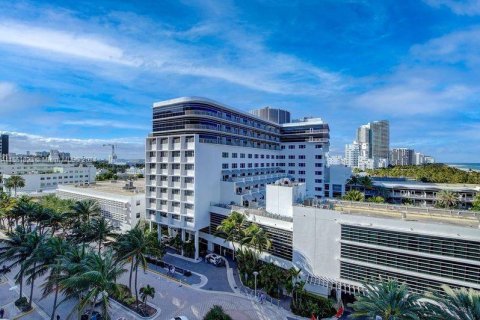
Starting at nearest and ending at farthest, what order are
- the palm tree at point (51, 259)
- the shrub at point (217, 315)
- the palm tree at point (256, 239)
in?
the palm tree at point (51, 259)
the shrub at point (217, 315)
the palm tree at point (256, 239)

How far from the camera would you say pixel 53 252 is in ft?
84.4

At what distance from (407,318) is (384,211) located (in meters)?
16.9

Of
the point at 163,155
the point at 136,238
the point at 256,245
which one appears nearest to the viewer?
the point at 136,238

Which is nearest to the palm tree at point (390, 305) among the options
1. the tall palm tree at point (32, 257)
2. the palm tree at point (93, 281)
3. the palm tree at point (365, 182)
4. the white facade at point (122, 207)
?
the palm tree at point (93, 281)

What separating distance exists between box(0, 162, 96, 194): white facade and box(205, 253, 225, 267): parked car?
7266cm

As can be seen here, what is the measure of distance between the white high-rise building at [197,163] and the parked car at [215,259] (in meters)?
2.31

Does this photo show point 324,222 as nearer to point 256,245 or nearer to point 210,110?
point 256,245

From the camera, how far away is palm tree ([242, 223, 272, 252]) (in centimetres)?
3417

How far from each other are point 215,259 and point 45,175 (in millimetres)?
96633

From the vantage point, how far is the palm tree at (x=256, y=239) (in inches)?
1345

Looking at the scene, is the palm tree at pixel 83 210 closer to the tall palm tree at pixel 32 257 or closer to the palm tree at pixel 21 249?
the palm tree at pixel 21 249

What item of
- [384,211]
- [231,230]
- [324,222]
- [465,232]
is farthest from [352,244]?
[231,230]

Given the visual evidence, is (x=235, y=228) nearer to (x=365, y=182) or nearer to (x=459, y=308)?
(x=459, y=308)

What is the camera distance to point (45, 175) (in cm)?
10494
